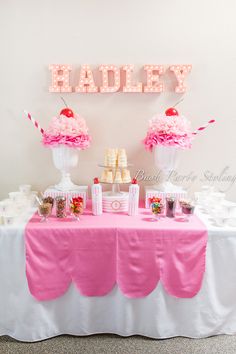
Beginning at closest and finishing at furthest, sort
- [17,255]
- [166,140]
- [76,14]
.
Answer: [17,255], [166,140], [76,14]

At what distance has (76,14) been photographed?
75.7 inches

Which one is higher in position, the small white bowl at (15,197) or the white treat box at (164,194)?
the white treat box at (164,194)

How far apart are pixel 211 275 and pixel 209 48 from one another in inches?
56.8

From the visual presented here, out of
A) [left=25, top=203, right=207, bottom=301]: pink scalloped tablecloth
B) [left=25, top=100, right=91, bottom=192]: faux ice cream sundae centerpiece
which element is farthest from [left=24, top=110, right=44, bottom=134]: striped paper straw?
[left=25, top=203, right=207, bottom=301]: pink scalloped tablecloth

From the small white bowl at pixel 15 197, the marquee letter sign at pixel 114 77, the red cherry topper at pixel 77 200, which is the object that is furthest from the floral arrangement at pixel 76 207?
the marquee letter sign at pixel 114 77

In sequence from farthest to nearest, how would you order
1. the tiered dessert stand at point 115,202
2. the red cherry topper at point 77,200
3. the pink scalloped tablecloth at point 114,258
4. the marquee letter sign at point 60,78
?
the marquee letter sign at point 60,78 < the tiered dessert stand at point 115,202 < the red cherry topper at point 77,200 < the pink scalloped tablecloth at point 114,258

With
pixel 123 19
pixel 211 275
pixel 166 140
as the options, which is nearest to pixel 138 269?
pixel 211 275

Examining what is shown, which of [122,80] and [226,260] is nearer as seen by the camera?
[226,260]

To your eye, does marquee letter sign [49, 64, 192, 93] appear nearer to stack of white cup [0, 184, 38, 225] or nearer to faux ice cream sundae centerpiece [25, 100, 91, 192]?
faux ice cream sundae centerpiece [25, 100, 91, 192]

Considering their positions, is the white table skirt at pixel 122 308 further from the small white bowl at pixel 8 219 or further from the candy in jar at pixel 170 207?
the candy in jar at pixel 170 207

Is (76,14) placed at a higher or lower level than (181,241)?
higher

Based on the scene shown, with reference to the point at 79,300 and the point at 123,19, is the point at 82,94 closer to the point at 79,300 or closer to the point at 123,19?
the point at 123,19

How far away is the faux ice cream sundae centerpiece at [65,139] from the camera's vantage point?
5.63 feet

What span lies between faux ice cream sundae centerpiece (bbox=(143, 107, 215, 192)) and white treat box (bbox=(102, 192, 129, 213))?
0.27 meters
